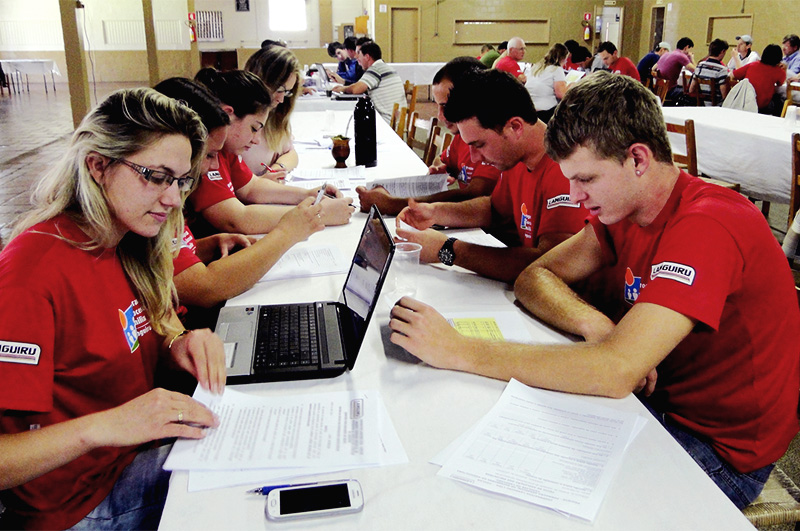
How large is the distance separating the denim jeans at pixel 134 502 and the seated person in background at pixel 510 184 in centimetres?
98

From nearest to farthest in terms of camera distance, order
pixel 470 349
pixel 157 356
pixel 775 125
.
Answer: pixel 470 349
pixel 157 356
pixel 775 125

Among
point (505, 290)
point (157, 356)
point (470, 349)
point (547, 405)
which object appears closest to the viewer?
point (547, 405)

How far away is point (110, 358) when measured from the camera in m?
1.15

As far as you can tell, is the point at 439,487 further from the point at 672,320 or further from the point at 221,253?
the point at 221,253

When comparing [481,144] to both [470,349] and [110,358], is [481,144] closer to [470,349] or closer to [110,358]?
[470,349]

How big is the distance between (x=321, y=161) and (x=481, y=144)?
172 centimetres

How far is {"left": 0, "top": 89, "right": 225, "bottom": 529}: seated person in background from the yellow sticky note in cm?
52

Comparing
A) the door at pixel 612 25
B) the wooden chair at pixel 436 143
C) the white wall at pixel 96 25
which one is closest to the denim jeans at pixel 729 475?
the wooden chair at pixel 436 143

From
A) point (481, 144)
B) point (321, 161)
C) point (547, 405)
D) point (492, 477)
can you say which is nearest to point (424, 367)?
point (547, 405)

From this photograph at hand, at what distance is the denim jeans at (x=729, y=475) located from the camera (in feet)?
3.98

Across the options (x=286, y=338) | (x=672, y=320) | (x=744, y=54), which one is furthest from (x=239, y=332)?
(x=744, y=54)

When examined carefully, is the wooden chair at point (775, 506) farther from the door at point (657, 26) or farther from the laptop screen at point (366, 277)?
the door at point (657, 26)

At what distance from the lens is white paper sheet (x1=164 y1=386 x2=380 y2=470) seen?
92 cm

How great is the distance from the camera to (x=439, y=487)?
0.88 m
